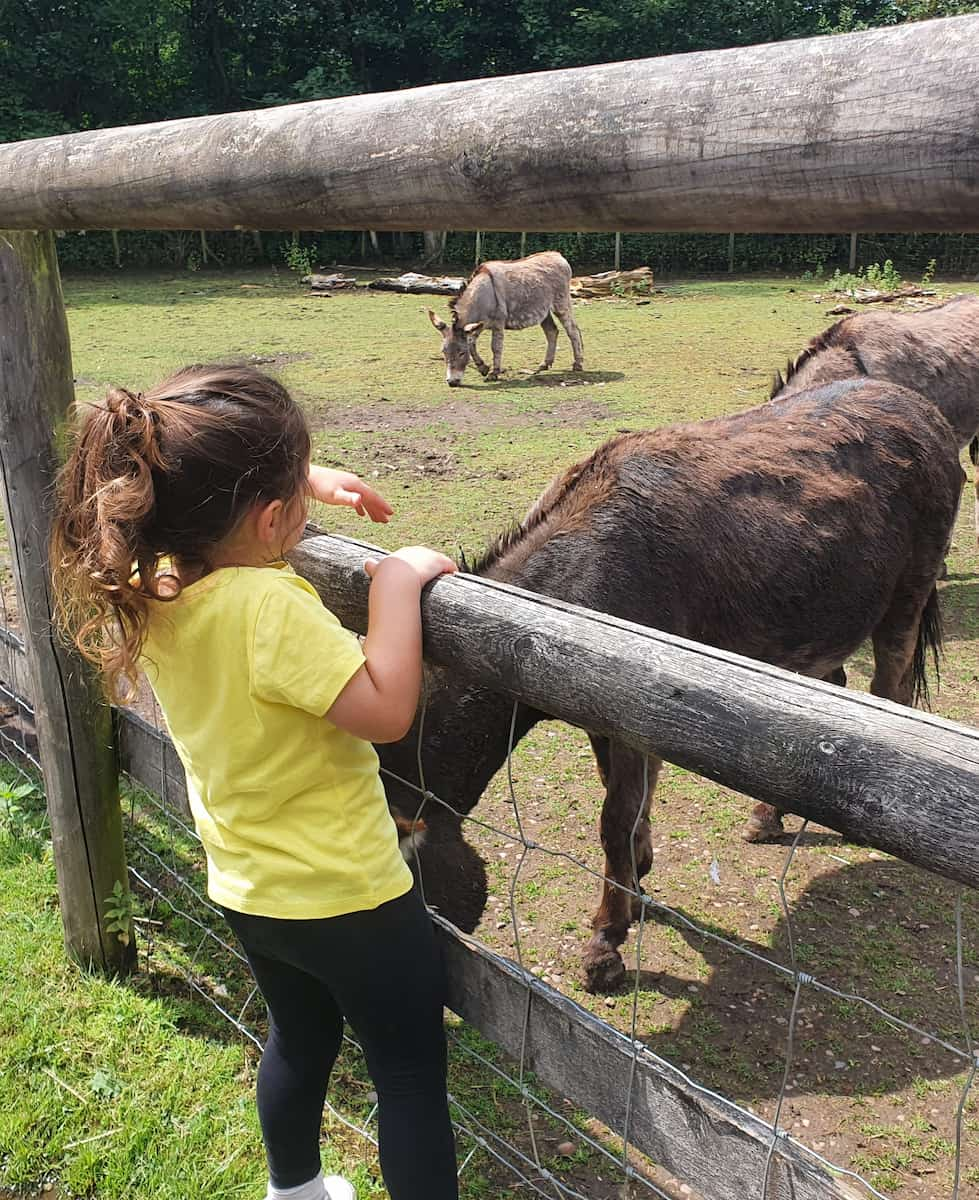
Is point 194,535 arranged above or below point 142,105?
below

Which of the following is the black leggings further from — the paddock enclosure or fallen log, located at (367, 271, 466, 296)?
fallen log, located at (367, 271, 466, 296)

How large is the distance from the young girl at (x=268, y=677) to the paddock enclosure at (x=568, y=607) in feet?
0.68

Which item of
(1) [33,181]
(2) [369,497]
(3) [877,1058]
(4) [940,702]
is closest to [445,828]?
(2) [369,497]

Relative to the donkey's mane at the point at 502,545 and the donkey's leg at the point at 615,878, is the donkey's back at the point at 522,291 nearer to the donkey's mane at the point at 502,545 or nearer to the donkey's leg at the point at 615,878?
the donkey's mane at the point at 502,545

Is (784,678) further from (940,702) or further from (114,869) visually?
(940,702)

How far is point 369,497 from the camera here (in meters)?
2.16

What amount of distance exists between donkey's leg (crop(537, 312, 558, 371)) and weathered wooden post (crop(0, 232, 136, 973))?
11982 millimetres

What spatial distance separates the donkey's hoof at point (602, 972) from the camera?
333 cm

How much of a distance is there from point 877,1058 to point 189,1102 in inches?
76.3

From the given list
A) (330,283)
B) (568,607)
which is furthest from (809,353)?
(330,283)

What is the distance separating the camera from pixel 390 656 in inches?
65.9

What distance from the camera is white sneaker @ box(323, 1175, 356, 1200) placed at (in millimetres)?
2266

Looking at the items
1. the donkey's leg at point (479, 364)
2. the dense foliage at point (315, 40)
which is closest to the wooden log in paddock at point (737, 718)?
the donkey's leg at point (479, 364)

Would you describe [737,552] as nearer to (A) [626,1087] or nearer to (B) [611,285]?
(A) [626,1087]
